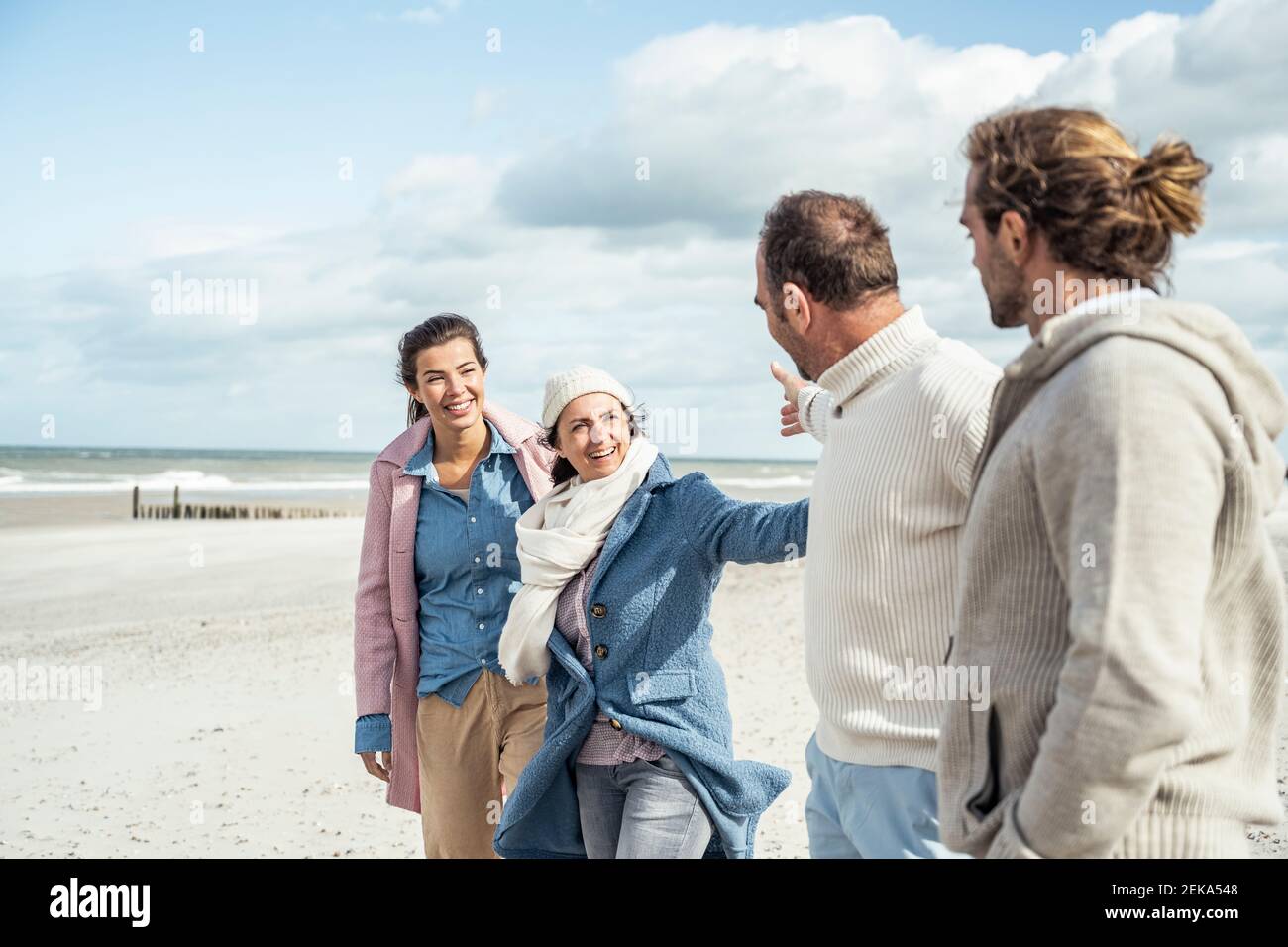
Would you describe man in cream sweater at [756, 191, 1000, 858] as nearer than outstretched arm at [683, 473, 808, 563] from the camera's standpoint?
Yes

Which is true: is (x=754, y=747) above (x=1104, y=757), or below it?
below

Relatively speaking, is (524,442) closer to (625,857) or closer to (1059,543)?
(625,857)

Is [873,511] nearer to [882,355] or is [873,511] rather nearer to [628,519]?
[882,355]

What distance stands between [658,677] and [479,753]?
3.19 ft

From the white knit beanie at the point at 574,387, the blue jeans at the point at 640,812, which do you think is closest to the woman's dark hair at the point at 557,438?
the white knit beanie at the point at 574,387

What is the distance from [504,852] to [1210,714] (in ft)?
7.62

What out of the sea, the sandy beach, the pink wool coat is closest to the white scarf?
the pink wool coat

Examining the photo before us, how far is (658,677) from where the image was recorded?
3422 millimetres

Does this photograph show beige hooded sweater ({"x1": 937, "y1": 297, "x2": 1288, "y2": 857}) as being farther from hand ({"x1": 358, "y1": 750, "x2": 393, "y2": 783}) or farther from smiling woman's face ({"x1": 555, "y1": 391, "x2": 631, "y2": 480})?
hand ({"x1": 358, "y1": 750, "x2": 393, "y2": 783})

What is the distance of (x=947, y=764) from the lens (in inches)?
76.9

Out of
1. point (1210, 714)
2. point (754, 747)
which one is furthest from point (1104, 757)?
point (754, 747)

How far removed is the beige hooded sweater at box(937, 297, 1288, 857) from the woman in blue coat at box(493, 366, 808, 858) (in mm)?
1378

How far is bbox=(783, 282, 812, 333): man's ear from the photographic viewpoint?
8.82ft
